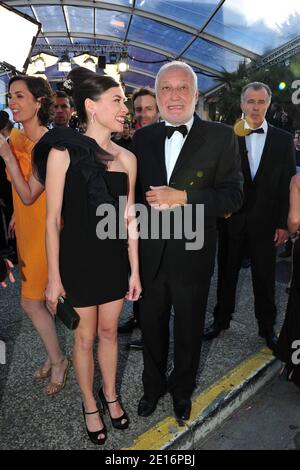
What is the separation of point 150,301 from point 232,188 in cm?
87

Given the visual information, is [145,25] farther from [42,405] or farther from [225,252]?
[42,405]

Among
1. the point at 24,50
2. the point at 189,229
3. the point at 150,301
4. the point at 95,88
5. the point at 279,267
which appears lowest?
the point at 279,267

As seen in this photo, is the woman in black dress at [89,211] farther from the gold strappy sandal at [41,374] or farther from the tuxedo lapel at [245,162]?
the tuxedo lapel at [245,162]

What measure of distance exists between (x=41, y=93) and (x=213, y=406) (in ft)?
7.90

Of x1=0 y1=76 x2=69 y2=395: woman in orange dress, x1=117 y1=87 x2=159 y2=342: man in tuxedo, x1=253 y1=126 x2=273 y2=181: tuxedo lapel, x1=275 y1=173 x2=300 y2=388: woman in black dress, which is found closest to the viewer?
x1=0 y1=76 x2=69 y2=395: woman in orange dress

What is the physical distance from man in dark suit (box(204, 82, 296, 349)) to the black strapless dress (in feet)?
4.81

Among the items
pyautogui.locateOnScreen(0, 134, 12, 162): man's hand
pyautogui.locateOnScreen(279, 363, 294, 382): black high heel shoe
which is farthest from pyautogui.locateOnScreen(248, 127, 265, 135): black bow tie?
pyautogui.locateOnScreen(0, 134, 12, 162): man's hand

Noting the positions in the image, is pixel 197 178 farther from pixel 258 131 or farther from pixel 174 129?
pixel 258 131

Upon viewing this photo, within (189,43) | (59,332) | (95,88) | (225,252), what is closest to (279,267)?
(225,252)

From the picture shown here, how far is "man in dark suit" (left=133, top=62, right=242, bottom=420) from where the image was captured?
7.33ft

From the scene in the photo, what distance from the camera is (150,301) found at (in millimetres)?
2494

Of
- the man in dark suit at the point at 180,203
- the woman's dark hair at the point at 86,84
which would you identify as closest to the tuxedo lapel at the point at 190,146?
the man in dark suit at the point at 180,203

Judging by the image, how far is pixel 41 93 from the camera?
2689 millimetres

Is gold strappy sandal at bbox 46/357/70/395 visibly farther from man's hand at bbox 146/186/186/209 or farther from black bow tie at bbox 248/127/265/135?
Result: black bow tie at bbox 248/127/265/135
